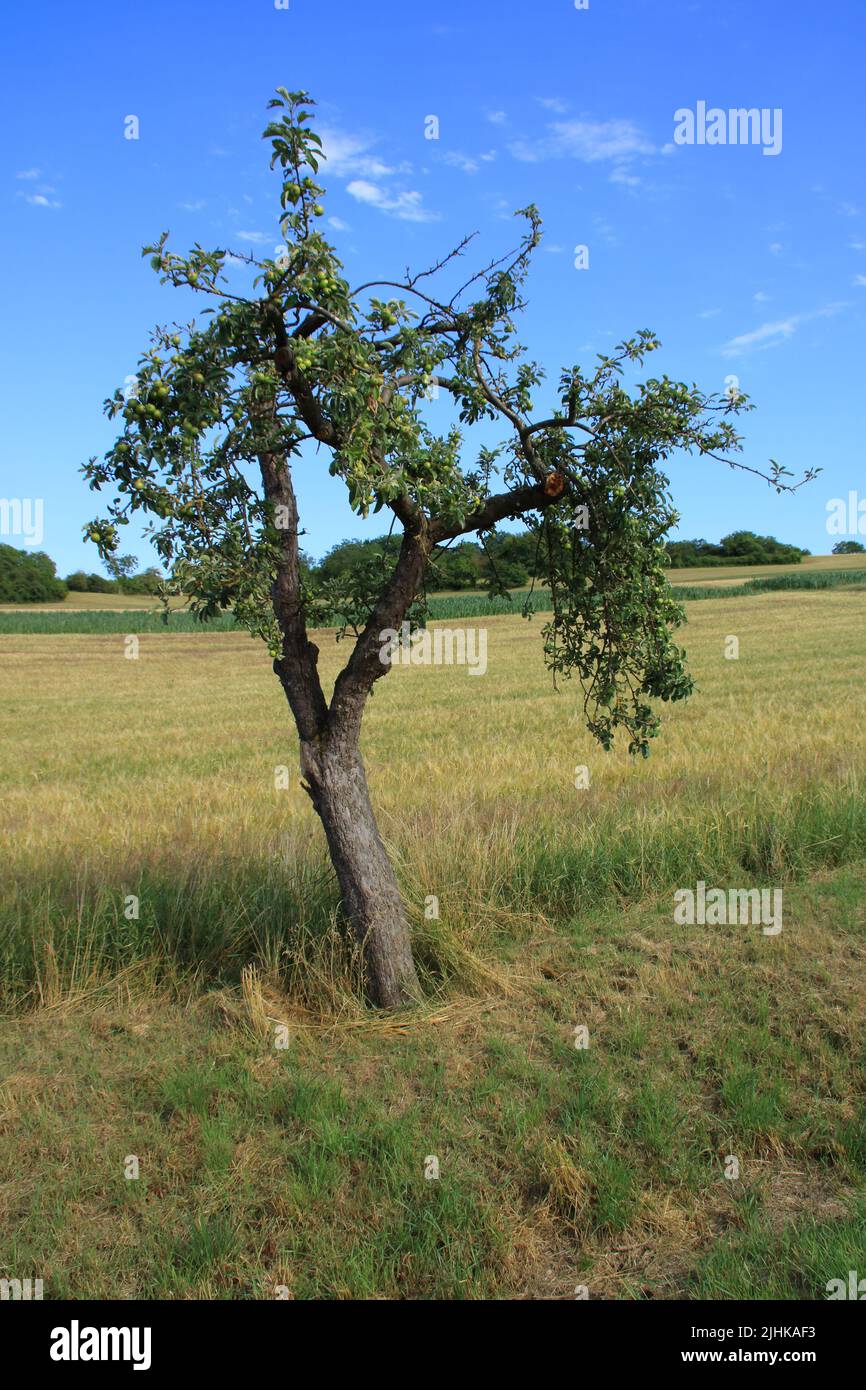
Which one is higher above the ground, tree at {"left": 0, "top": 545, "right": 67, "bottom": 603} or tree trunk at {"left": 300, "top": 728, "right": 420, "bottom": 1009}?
tree at {"left": 0, "top": 545, "right": 67, "bottom": 603}

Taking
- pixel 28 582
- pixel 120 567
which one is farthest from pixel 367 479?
pixel 28 582

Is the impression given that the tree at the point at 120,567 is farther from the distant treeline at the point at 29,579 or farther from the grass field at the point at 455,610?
the distant treeline at the point at 29,579

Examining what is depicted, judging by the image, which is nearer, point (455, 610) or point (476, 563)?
point (476, 563)

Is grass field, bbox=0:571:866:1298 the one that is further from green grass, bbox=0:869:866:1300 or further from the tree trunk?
the tree trunk

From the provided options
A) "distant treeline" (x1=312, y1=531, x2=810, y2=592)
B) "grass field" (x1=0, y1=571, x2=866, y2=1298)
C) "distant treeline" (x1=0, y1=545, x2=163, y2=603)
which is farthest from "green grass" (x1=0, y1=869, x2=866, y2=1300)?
"distant treeline" (x1=0, y1=545, x2=163, y2=603)

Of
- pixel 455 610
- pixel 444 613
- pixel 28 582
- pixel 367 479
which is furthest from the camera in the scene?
pixel 28 582

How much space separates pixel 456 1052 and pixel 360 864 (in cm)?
134

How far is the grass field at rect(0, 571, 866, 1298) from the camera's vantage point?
166 inches

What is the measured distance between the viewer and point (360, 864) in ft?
20.4

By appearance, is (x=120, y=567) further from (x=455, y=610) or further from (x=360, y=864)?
(x=455, y=610)

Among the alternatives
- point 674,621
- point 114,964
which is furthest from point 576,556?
point 114,964

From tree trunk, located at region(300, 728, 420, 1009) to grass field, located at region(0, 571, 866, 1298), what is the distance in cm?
23

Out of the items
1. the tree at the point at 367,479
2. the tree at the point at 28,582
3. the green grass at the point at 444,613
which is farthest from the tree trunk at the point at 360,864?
the tree at the point at 28,582

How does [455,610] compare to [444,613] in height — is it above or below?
above
